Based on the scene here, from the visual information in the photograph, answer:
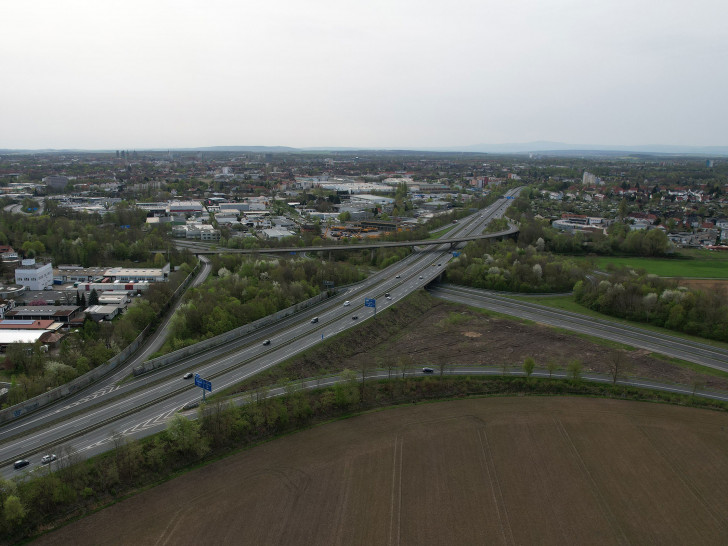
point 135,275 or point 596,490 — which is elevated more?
point 135,275

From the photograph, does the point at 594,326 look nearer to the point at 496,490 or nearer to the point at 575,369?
the point at 575,369

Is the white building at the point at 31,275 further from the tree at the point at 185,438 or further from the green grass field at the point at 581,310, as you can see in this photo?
the green grass field at the point at 581,310

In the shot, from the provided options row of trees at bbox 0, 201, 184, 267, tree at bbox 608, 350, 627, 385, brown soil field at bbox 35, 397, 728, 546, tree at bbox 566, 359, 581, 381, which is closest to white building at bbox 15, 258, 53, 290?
row of trees at bbox 0, 201, 184, 267

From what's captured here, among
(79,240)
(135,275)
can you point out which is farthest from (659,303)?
(79,240)

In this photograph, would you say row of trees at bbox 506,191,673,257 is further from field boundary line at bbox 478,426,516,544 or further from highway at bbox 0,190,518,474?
field boundary line at bbox 478,426,516,544

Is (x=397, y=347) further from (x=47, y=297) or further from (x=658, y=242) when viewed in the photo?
(x=658, y=242)

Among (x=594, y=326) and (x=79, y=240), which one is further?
(x=79, y=240)
